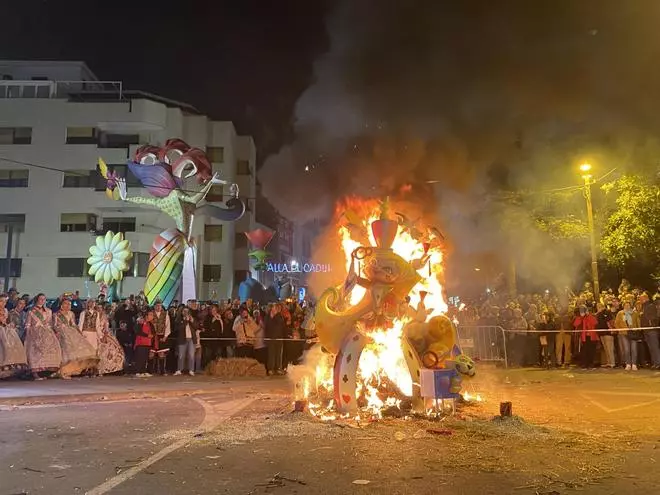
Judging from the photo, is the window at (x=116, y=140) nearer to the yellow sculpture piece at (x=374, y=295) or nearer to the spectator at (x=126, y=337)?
the spectator at (x=126, y=337)

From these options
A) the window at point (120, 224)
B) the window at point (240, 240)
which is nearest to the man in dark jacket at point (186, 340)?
the window at point (120, 224)

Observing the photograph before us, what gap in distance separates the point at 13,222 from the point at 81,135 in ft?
22.9

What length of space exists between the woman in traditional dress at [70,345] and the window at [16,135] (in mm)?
28433

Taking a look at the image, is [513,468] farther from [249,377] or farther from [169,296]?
[169,296]

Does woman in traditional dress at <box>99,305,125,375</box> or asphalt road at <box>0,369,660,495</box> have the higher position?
woman in traditional dress at <box>99,305,125,375</box>

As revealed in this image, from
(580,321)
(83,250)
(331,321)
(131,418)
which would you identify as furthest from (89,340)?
(83,250)

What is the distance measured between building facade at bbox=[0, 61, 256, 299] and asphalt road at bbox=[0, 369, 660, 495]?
27.1 m

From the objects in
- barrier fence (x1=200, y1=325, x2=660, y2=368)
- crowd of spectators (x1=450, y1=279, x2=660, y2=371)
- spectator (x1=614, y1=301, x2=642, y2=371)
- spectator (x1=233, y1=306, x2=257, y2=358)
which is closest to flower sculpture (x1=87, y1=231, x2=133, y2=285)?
spectator (x1=233, y1=306, x2=257, y2=358)

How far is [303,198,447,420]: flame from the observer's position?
26.4ft

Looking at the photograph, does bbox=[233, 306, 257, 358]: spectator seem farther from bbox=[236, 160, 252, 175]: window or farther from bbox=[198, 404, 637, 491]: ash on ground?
bbox=[236, 160, 252, 175]: window

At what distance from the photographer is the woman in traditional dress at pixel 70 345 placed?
1225 cm

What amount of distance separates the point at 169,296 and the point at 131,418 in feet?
56.7

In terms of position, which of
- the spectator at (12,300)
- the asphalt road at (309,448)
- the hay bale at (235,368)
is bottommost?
the asphalt road at (309,448)

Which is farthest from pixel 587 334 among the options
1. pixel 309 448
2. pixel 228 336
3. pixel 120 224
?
pixel 120 224
